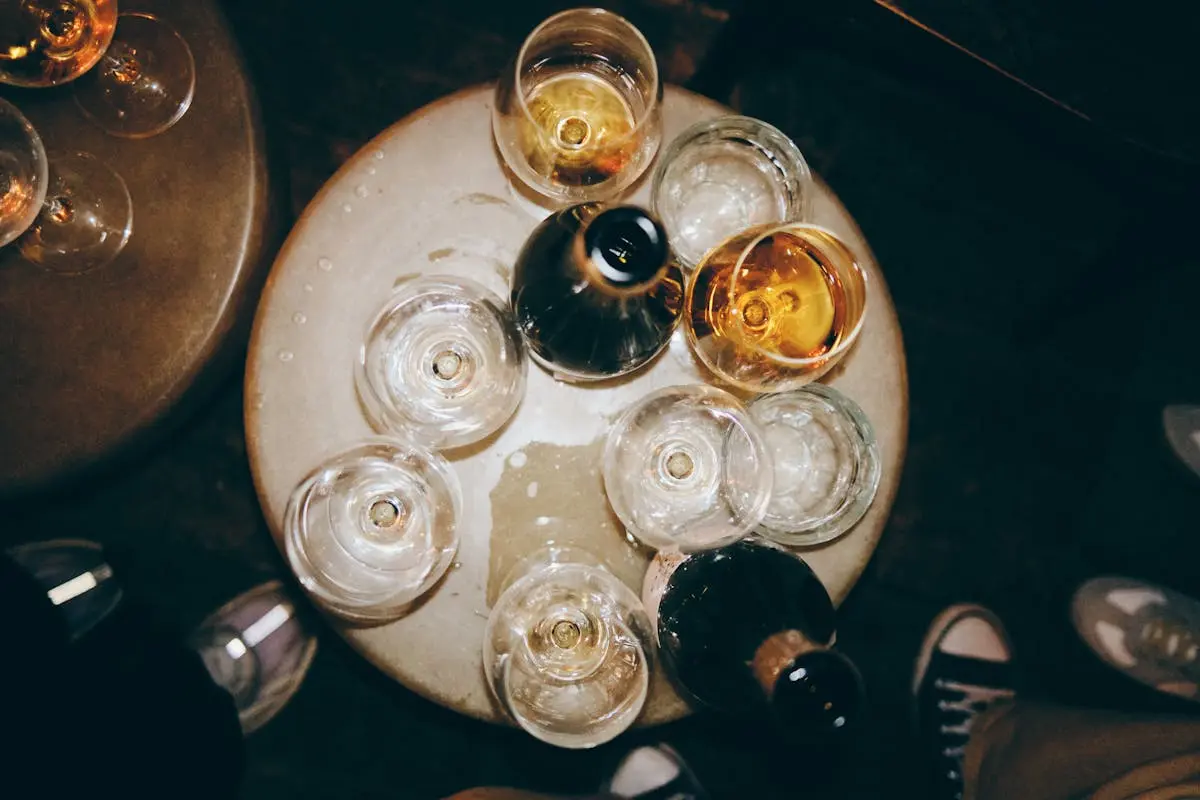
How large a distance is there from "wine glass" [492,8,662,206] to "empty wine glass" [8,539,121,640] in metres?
1.57

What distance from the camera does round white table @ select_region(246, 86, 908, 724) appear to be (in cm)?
114

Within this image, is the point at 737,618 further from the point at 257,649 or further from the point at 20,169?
the point at 257,649

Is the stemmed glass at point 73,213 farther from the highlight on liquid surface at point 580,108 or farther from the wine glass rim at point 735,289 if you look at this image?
the wine glass rim at point 735,289

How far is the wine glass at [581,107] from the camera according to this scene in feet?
3.24

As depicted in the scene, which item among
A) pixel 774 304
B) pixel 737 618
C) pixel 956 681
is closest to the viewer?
pixel 737 618

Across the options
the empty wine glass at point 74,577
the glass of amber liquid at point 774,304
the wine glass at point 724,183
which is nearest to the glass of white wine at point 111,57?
the wine glass at point 724,183

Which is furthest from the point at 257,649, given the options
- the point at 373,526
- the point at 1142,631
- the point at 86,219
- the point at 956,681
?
the point at 1142,631

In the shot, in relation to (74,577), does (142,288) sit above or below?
above

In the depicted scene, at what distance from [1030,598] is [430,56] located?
2368mm

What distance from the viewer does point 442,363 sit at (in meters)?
1.07

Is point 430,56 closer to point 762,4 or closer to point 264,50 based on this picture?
point 264,50

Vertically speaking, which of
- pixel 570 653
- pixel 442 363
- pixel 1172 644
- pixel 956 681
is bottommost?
pixel 956 681

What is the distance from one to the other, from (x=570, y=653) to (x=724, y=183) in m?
0.77

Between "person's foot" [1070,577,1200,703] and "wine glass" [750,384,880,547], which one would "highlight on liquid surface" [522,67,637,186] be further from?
"person's foot" [1070,577,1200,703]
